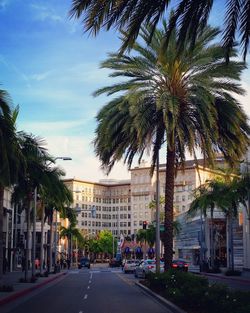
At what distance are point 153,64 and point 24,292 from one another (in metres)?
13.4

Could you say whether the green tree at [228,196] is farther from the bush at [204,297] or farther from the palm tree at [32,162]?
the bush at [204,297]

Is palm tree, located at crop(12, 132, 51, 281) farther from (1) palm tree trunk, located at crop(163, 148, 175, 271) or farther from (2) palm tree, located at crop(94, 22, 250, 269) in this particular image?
(1) palm tree trunk, located at crop(163, 148, 175, 271)

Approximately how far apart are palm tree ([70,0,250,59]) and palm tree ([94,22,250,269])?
12605mm

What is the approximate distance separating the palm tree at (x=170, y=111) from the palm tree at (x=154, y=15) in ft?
41.4

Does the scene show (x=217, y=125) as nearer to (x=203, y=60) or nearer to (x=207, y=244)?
(x=203, y=60)

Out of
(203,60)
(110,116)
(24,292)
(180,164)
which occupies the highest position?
(203,60)

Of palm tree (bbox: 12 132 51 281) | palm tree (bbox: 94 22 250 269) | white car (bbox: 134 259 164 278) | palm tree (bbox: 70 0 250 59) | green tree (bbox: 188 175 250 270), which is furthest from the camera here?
green tree (bbox: 188 175 250 270)

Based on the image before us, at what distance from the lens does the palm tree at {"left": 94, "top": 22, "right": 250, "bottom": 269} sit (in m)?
25.2

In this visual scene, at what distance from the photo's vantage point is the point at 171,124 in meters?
24.5

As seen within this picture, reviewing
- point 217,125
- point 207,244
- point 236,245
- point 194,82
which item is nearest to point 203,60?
point 194,82

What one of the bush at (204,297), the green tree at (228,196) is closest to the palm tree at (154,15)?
the bush at (204,297)

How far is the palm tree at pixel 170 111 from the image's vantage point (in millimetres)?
25156

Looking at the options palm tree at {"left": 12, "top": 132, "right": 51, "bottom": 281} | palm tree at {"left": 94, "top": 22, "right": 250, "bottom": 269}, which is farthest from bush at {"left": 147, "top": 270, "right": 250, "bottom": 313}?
palm tree at {"left": 12, "top": 132, "right": 51, "bottom": 281}

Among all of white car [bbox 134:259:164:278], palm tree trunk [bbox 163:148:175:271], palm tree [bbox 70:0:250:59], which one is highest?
palm tree [bbox 70:0:250:59]
